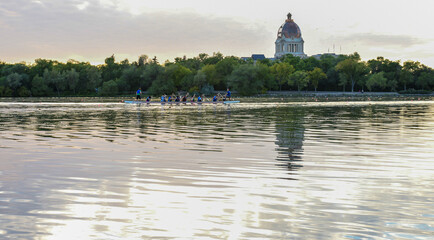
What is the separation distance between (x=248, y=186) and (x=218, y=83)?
154 meters

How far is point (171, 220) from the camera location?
8.38m

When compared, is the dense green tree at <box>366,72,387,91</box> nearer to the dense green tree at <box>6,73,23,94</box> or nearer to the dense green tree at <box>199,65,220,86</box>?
the dense green tree at <box>199,65,220,86</box>

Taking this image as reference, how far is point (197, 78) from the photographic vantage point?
153000 mm

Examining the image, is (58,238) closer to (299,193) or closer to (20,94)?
(299,193)

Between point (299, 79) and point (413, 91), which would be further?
point (413, 91)

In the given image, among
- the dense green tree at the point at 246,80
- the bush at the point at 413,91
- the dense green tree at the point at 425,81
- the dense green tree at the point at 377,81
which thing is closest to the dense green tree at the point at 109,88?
the dense green tree at the point at 246,80

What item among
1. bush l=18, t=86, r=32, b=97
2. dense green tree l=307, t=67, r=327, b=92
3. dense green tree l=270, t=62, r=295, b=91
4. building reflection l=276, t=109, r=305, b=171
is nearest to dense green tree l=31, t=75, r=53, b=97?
bush l=18, t=86, r=32, b=97

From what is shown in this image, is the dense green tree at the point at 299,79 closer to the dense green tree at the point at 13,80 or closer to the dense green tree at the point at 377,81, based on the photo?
the dense green tree at the point at 377,81

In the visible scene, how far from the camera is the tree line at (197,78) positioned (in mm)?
152875

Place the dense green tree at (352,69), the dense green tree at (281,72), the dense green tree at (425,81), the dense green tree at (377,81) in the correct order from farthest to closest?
1. the dense green tree at (425,81)
2. the dense green tree at (281,72)
3. the dense green tree at (352,69)
4. the dense green tree at (377,81)

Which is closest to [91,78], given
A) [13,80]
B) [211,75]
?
[13,80]

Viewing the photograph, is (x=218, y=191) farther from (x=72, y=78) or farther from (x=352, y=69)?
(x=352, y=69)

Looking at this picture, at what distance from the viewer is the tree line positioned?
502ft

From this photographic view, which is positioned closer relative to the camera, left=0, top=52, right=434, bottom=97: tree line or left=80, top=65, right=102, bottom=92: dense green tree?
left=0, top=52, right=434, bottom=97: tree line
